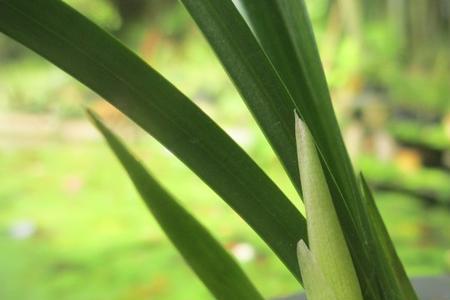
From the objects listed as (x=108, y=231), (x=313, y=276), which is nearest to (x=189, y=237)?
(x=313, y=276)

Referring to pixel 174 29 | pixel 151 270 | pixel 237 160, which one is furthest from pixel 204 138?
pixel 174 29

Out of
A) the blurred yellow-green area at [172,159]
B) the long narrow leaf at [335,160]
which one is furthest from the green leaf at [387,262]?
the blurred yellow-green area at [172,159]

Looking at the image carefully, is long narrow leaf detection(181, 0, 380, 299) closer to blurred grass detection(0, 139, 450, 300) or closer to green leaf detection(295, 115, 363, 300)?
green leaf detection(295, 115, 363, 300)

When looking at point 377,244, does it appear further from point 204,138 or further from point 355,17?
point 355,17

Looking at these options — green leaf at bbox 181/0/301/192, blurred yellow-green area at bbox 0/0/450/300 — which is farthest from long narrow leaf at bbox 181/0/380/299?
blurred yellow-green area at bbox 0/0/450/300

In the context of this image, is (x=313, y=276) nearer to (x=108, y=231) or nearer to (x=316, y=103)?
(x=316, y=103)

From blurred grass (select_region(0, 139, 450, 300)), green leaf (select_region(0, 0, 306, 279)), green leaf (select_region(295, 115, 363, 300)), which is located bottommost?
green leaf (select_region(295, 115, 363, 300))

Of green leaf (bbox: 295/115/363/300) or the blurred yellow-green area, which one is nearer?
green leaf (bbox: 295/115/363/300)

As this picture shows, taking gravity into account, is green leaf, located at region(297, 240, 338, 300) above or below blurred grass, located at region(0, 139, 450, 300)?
below
